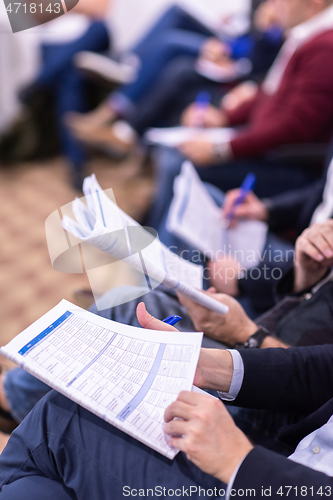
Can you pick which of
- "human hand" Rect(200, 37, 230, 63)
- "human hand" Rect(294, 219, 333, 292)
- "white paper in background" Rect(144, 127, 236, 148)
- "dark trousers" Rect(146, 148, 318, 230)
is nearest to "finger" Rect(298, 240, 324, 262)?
"human hand" Rect(294, 219, 333, 292)

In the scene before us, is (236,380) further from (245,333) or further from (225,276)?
(225,276)

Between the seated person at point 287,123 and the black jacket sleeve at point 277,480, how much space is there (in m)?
1.07

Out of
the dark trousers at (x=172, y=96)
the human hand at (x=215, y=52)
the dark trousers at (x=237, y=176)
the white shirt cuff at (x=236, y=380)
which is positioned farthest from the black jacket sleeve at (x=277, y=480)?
the human hand at (x=215, y=52)

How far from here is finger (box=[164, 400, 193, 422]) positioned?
47cm

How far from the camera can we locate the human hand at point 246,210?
111 cm

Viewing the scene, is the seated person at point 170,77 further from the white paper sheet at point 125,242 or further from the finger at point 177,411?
the finger at point 177,411

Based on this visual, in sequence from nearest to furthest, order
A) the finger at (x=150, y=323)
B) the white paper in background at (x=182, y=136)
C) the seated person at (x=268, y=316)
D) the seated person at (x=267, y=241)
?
1. the finger at (x=150, y=323)
2. the seated person at (x=268, y=316)
3. the seated person at (x=267, y=241)
4. the white paper in background at (x=182, y=136)

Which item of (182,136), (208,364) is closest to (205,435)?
(208,364)

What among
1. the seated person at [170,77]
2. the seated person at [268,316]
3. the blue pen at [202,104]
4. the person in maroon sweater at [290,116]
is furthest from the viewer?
the seated person at [170,77]

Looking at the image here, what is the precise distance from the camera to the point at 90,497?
1.66 ft

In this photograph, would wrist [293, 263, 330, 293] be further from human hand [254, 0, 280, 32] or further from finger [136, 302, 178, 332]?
human hand [254, 0, 280, 32]

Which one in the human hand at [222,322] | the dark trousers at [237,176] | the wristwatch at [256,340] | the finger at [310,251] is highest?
the finger at [310,251]

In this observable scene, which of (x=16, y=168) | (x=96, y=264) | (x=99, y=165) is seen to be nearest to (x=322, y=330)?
(x=96, y=264)

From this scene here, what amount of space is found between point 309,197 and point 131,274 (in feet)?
2.51
